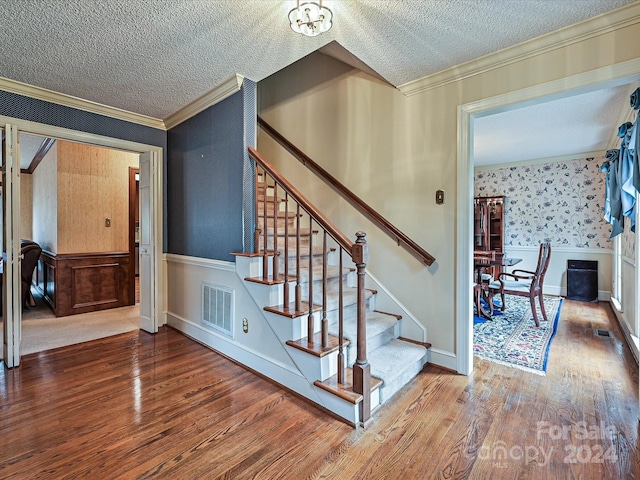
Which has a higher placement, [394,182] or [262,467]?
[394,182]

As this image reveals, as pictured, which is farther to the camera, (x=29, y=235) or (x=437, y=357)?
(x=29, y=235)

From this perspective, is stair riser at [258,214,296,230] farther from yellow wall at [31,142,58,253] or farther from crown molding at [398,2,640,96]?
yellow wall at [31,142,58,253]

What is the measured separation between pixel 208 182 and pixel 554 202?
599cm

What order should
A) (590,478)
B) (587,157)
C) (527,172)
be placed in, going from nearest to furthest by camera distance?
(590,478) < (587,157) < (527,172)

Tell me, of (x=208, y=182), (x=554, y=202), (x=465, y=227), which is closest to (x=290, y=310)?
(x=465, y=227)

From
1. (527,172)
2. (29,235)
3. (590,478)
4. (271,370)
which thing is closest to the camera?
(590,478)

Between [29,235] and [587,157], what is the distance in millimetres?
10634

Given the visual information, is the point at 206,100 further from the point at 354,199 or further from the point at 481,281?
the point at 481,281

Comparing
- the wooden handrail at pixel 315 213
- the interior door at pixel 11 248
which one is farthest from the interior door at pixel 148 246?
the wooden handrail at pixel 315 213

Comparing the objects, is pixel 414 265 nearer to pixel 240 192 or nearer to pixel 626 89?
pixel 240 192

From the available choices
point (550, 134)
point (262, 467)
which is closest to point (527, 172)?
point (550, 134)

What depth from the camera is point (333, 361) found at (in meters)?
2.09

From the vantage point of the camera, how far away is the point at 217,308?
2967 mm

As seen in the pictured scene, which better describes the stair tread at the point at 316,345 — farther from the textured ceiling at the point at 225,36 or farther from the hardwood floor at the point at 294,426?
the textured ceiling at the point at 225,36
